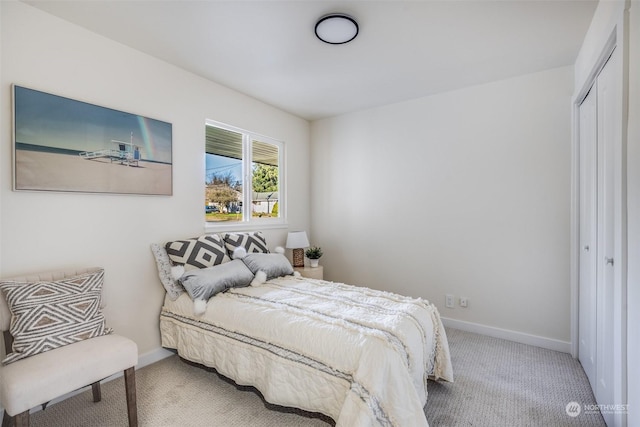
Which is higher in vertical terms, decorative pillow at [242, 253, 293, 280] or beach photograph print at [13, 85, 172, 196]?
beach photograph print at [13, 85, 172, 196]

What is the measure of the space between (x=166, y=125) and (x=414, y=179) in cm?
262

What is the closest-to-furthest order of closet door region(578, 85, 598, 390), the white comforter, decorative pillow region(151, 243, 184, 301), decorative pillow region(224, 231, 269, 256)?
1. the white comforter
2. closet door region(578, 85, 598, 390)
3. decorative pillow region(151, 243, 184, 301)
4. decorative pillow region(224, 231, 269, 256)

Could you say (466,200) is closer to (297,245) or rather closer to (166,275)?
(297,245)

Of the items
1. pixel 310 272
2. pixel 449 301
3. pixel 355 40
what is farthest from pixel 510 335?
pixel 355 40

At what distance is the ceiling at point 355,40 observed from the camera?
1.90 meters

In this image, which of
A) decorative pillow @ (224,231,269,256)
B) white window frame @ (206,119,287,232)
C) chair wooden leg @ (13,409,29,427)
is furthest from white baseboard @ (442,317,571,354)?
chair wooden leg @ (13,409,29,427)

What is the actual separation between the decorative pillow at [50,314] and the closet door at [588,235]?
3.30 m

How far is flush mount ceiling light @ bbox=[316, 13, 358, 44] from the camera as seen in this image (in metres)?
1.97

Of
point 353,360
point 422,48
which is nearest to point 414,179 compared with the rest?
point 422,48

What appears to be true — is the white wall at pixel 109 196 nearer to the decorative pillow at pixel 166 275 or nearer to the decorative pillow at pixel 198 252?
the decorative pillow at pixel 166 275

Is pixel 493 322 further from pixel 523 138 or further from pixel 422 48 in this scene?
pixel 422 48

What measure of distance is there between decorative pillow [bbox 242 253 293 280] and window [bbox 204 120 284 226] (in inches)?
25.6

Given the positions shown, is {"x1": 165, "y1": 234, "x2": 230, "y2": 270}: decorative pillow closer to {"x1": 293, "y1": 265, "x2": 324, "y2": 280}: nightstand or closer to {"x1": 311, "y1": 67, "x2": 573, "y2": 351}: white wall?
{"x1": 293, "y1": 265, "x2": 324, "y2": 280}: nightstand

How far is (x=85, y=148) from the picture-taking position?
A: 6.94ft
